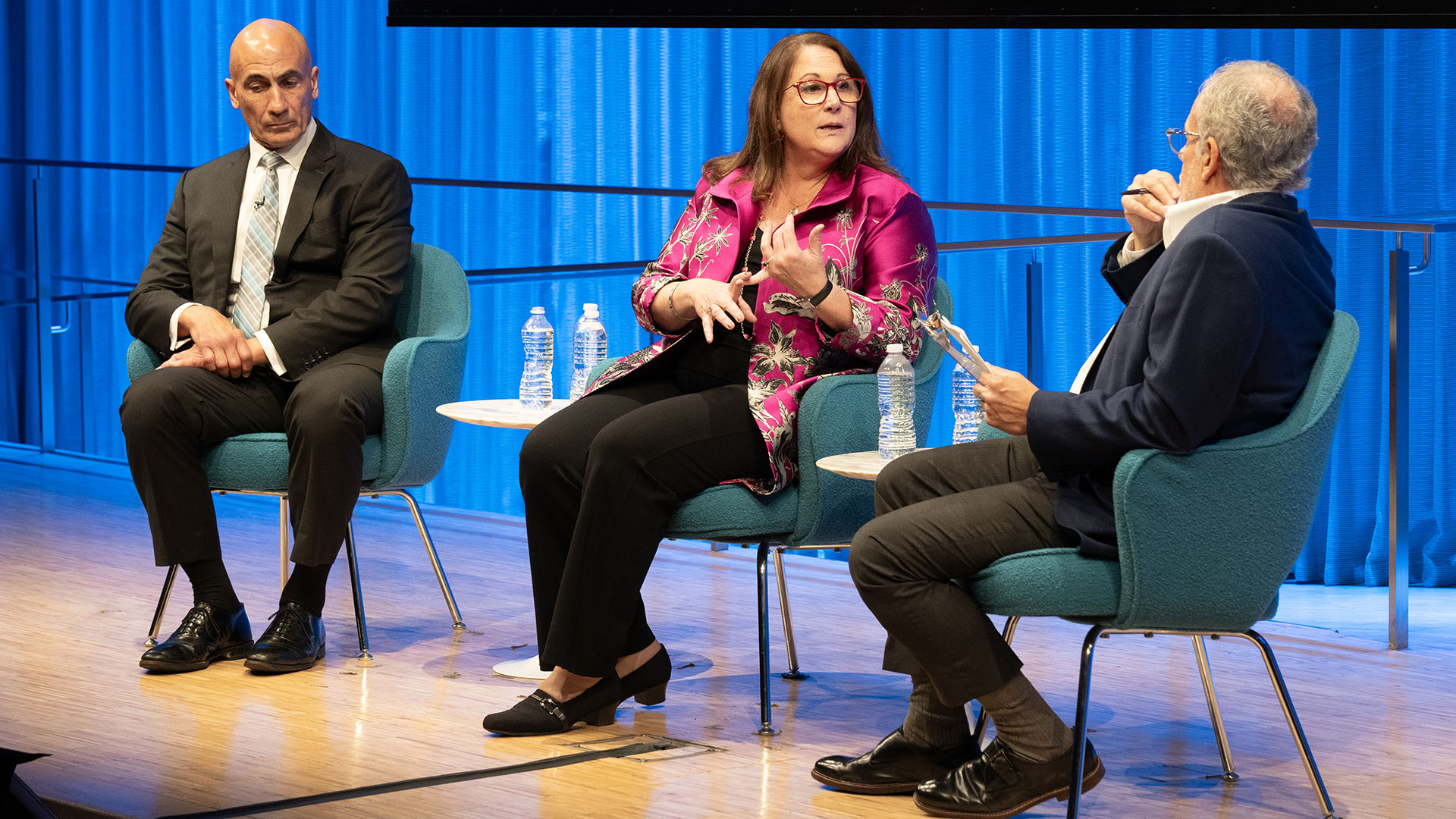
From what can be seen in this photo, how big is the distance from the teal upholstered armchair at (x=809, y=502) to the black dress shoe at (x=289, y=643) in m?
0.94

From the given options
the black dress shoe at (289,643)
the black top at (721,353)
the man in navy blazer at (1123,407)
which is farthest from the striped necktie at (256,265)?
the man in navy blazer at (1123,407)

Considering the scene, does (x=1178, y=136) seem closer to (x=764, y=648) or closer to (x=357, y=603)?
(x=764, y=648)

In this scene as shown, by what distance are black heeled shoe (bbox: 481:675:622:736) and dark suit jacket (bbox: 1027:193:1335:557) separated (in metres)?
0.98

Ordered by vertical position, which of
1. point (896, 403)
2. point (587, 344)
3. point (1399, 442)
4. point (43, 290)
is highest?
point (43, 290)

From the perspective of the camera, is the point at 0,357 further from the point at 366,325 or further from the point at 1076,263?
the point at 1076,263

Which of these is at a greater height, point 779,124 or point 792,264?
point 779,124

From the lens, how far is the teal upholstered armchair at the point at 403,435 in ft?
11.1

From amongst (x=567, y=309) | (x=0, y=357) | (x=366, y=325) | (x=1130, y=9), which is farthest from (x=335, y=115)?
(x=1130, y=9)

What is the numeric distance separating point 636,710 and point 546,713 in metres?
0.26

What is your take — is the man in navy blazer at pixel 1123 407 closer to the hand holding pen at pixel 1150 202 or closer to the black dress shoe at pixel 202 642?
the hand holding pen at pixel 1150 202

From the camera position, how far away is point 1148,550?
85.2 inches

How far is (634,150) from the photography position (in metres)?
5.82

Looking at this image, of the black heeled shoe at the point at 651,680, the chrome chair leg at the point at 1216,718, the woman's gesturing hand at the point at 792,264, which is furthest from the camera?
the black heeled shoe at the point at 651,680

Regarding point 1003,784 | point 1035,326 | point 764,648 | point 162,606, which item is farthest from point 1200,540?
point 162,606
